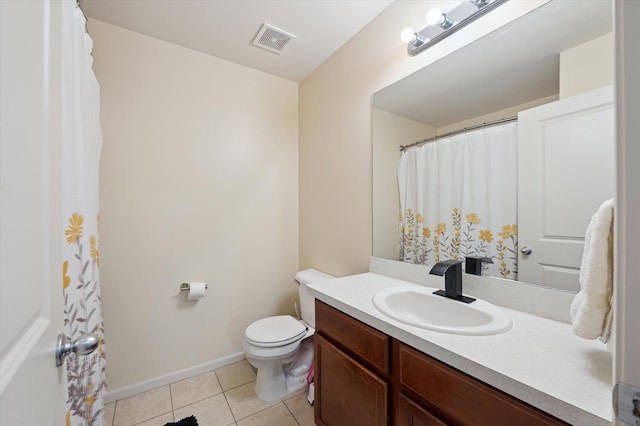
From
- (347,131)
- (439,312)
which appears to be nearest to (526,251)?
(439,312)

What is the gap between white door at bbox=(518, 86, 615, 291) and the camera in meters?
0.86

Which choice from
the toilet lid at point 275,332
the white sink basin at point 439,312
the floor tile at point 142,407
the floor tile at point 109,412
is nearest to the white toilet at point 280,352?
the toilet lid at point 275,332

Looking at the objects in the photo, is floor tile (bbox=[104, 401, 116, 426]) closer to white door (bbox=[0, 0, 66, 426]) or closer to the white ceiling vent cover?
white door (bbox=[0, 0, 66, 426])

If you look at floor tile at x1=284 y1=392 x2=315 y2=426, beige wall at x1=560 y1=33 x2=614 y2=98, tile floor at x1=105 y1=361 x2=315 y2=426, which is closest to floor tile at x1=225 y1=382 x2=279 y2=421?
tile floor at x1=105 y1=361 x2=315 y2=426

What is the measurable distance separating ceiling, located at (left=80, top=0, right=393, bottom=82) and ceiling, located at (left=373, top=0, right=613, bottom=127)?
60 centimetres

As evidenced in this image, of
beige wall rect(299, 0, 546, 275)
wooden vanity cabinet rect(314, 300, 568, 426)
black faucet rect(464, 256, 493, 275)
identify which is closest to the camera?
wooden vanity cabinet rect(314, 300, 568, 426)

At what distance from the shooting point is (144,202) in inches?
Result: 70.5

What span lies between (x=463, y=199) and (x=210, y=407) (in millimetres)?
1925

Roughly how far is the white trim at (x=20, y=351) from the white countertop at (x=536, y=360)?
88 centimetres

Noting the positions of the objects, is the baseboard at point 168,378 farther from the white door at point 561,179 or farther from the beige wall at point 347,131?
the white door at point 561,179

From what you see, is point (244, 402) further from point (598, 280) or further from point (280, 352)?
point (598, 280)

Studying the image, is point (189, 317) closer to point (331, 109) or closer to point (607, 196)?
point (331, 109)

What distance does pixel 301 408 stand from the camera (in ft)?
5.29

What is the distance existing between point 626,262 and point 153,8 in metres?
2.28
